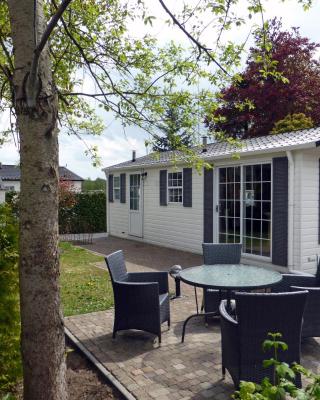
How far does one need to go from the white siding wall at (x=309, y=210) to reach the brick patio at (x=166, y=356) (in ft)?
11.3

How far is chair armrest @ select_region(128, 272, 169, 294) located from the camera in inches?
189

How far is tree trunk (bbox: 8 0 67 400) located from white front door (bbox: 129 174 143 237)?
11220 millimetres

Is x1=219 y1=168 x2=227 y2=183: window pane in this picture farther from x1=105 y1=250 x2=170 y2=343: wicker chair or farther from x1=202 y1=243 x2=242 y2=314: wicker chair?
x1=105 y1=250 x2=170 y2=343: wicker chair

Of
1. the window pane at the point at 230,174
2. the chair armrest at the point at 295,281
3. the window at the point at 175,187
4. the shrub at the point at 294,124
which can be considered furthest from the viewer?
the shrub at the point at 294,124

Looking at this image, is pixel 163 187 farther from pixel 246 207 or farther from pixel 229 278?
pixel 229 278

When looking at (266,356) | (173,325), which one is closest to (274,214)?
(173,325)

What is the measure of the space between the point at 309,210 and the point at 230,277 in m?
4.24

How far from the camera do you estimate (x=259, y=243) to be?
8.55 m

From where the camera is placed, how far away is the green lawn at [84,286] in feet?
18.6

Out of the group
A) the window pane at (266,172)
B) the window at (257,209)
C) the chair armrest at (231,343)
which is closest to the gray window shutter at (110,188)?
the window at (257,209)

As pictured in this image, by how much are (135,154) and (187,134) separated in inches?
467

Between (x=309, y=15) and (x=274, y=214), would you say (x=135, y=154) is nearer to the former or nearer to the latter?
(x=274, y=214)

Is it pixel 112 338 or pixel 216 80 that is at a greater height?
pixel 216 80

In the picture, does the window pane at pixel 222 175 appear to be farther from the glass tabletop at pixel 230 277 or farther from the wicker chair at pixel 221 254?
the glass tabletop at pixel 230 277
